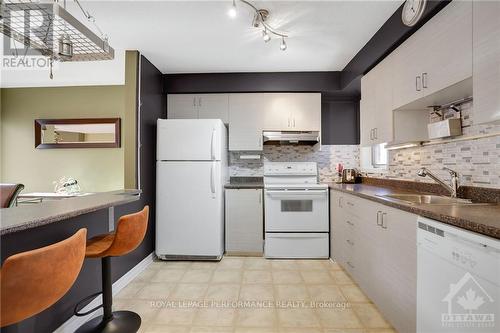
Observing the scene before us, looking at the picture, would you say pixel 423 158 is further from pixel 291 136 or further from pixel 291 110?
pixel 291 110

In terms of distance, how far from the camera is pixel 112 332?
157 centimetres

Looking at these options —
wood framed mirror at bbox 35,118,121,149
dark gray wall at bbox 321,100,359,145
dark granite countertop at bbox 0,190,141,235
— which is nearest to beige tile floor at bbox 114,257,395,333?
dark granite countertop at bbox 0,190,141,235

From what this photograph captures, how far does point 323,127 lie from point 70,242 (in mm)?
3335

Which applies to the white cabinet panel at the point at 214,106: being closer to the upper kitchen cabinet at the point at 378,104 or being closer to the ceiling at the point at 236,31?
the ceiling at the point at 236,31

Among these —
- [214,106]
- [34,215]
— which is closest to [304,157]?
[214,106]

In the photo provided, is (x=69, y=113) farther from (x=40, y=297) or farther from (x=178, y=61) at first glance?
(x=40, y=297)

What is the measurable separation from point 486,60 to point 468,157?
797 mm

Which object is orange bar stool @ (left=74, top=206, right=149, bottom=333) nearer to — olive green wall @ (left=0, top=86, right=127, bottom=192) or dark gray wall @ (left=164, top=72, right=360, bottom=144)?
dark gray wall @ (left=164, top=72, right=360, bottom=144)

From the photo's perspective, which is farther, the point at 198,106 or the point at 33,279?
the point at 198,106

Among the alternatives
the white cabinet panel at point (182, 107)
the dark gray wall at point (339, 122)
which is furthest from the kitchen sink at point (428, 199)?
the white cabinet panel at point (182, 107)

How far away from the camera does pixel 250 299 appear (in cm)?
209

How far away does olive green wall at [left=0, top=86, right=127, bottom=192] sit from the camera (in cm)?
388

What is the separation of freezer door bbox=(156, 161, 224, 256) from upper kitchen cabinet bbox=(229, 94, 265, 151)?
62cm

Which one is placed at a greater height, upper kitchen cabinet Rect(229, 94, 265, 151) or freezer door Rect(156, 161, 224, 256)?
upper kitchen cabinet Rect(229, 94, 265, 151)
